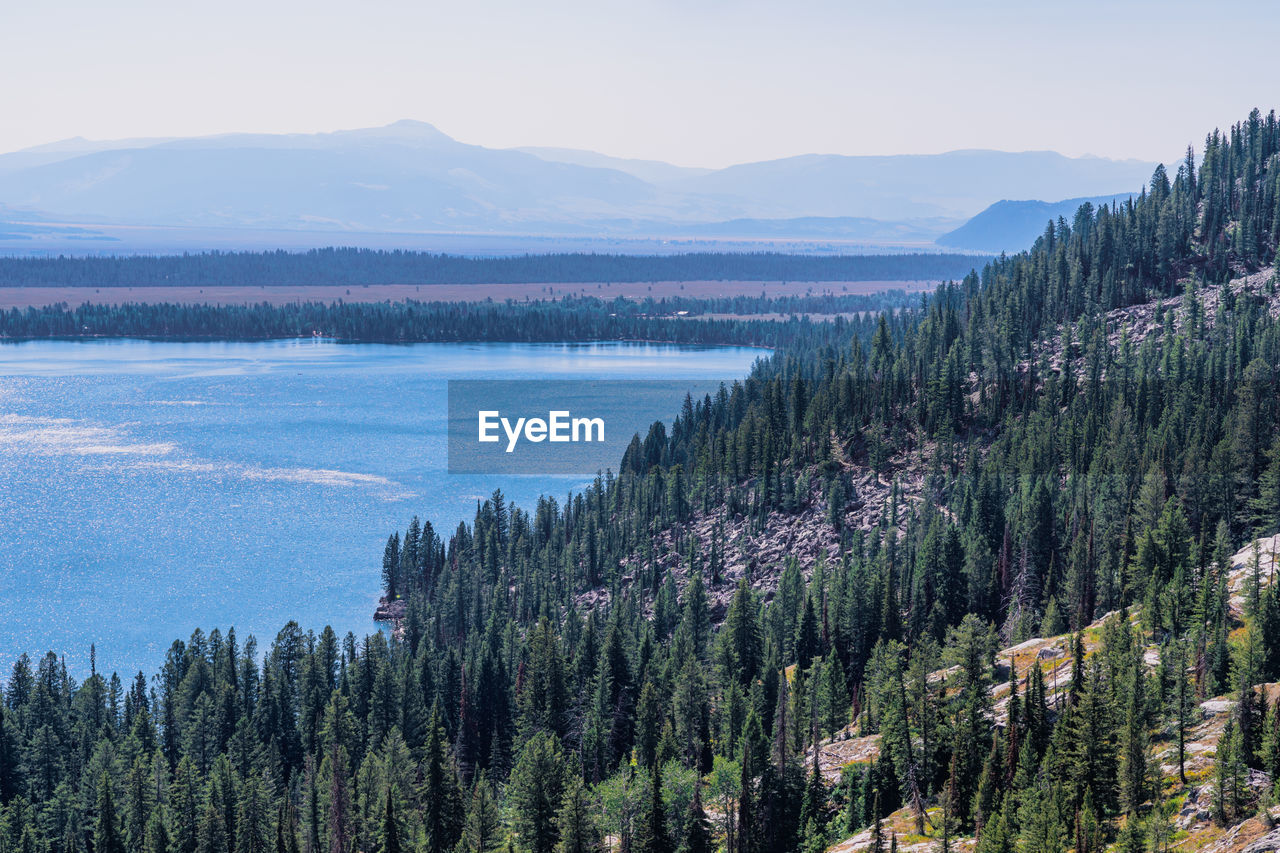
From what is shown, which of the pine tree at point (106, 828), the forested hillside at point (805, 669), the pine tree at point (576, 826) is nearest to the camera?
the pine tree at point (576, 826)

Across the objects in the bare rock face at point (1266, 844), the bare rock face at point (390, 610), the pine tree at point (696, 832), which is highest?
the bare rock face at point (1266, 844)

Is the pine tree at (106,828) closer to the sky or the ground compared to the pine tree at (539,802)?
closer to the ground

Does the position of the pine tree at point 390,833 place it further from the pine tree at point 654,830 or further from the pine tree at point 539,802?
the pine tree at point 654,830

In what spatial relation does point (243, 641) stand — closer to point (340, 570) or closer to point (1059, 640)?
point (340, 570)

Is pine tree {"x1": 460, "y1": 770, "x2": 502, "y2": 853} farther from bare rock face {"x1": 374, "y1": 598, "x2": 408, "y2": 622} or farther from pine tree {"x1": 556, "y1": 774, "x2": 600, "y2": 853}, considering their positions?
bare rock face {"x1": 374, "y1": 598, "x2": 408, "y2": 622}

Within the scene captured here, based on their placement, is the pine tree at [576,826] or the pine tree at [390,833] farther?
the pine tree at [390,833]

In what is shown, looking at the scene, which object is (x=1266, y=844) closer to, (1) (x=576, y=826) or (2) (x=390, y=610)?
(1) (x=576, y=826)

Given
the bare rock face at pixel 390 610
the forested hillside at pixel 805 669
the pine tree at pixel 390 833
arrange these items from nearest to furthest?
the forested hillside at pixel 805 669 → the pine tree at pixel 390 833 → the bare rock face at pixel 390 610

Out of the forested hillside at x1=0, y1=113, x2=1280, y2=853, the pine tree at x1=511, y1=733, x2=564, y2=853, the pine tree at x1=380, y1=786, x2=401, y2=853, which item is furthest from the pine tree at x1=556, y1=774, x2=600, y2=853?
the pine tree at x1=380, y1=786, x2=401, y2=853

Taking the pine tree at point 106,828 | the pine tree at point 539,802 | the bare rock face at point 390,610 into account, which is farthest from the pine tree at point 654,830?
the bare rock face at point 390,610

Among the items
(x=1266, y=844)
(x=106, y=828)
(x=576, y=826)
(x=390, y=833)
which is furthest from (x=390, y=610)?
(x=1266, y=844)
